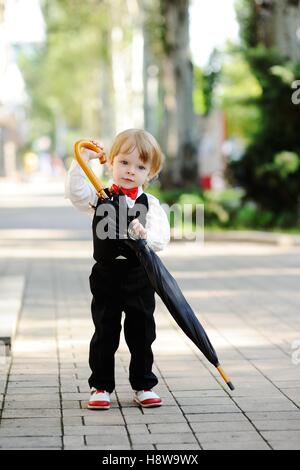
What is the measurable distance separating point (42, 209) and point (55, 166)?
157ft

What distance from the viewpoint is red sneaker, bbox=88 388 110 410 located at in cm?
584

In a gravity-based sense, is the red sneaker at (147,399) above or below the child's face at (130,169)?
below

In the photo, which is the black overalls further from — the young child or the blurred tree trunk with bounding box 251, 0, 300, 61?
the blurred tree trunk with bounding box 251, 0, 300, 61

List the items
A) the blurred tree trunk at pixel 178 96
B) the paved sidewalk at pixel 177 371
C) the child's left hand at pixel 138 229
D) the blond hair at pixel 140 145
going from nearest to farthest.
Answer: the paved sidewalk at pixel 177 371 < the child's left hand at pixel 138 229 < the blond hair at pixel 140 145 < the blurred tree trunk at pixel 178 96

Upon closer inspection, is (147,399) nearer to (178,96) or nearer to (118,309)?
(118,309)

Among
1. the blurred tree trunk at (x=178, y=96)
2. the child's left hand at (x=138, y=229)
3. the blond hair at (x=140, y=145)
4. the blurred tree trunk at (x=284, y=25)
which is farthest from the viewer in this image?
the blurred tree trunk at (x=178, y=96)

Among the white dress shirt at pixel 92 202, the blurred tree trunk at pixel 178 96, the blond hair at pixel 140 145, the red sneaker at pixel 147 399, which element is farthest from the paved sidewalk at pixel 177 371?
the blurred tree trunk at pixel 178 96

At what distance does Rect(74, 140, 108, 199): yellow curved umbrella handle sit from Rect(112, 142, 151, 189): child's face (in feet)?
0.32

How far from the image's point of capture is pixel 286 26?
65.6ft

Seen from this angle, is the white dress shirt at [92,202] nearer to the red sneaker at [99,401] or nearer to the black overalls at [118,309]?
the black overalls at [118,309]

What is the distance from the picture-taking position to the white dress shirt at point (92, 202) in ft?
18.8

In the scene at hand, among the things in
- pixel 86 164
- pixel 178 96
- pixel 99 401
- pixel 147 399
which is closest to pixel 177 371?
pixel 147 399

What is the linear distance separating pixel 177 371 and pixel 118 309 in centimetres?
132

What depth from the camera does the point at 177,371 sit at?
7.03 meters
